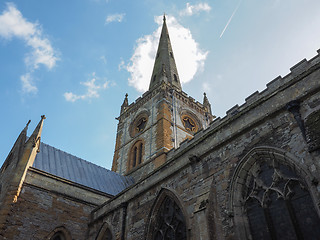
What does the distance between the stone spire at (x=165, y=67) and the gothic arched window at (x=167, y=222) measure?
18.9 meters

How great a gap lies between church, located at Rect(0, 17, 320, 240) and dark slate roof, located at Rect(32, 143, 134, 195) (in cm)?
10

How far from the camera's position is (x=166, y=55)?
3475 centimetres

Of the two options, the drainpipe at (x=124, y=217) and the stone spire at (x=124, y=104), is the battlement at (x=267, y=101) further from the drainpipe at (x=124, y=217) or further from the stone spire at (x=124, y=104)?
the stone spire at (x=124, y=104)

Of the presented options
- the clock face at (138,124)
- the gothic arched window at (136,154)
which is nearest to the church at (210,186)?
the gothic arched window at (136,154)

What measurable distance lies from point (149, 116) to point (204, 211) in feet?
59.9

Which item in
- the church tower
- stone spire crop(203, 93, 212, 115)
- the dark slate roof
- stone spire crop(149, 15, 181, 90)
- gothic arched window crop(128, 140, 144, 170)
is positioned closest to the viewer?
the dark slate roof

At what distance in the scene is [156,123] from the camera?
2464 cm

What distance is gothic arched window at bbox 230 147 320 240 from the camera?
682 centimetres

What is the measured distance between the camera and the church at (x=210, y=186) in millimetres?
7328

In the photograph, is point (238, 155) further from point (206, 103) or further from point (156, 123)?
point (206, 103)

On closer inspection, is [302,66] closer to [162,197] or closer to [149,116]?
[162,197]

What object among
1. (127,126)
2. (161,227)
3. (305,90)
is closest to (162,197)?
(161,227)

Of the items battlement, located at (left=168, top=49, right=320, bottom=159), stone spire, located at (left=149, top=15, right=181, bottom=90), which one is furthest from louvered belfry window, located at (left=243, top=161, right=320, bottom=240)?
stone spire, located at (left=149, top=15, right=181, bottom=90)

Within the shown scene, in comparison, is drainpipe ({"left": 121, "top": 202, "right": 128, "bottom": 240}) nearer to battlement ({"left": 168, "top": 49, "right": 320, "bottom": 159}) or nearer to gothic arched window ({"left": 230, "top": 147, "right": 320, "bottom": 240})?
battlement ({"left": 168, "top": 49, "right": 320, "bottom": 159})
